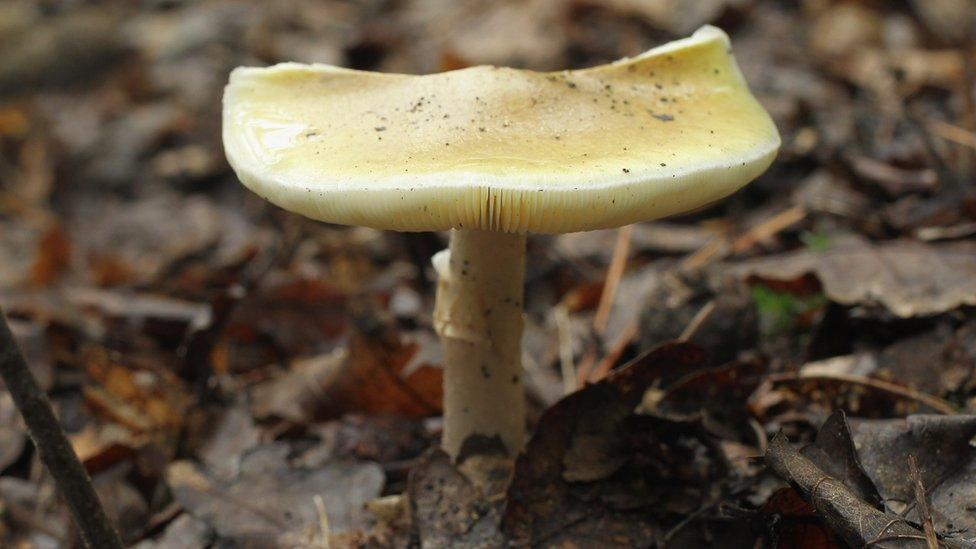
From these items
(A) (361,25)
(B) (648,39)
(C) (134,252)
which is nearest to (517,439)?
(C) (134,252)

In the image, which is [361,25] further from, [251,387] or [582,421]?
[582,421]

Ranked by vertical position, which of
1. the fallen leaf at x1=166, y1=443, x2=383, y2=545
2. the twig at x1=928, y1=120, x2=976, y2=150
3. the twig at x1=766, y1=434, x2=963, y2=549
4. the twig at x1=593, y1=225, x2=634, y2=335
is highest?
the twig at x1=766, y1=434, x2=963, y2=549

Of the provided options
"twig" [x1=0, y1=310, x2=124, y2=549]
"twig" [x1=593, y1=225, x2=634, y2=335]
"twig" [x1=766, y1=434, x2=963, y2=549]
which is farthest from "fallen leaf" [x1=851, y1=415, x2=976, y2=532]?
"twig" [x1=0, y1=310, x2=124, y2=549]

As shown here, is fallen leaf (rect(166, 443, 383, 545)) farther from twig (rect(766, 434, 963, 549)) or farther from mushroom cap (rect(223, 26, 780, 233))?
twig (rect(766, 434, 963, 549))

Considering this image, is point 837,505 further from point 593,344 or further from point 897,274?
point 593,344

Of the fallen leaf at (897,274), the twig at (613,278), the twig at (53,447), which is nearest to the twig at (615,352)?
the twig at (613,278)
